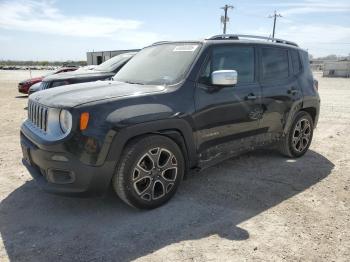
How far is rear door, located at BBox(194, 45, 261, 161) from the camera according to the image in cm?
412

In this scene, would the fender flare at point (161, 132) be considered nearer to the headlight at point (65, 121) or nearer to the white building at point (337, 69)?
the headlight at point (65, 121)

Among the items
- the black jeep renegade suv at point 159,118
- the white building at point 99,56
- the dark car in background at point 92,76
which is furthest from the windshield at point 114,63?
the white building at point 99,56

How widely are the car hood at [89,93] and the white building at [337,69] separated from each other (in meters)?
41.2

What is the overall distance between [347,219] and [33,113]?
3.57 meters

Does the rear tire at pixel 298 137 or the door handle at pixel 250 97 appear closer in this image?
the door handle at pixel 250 97

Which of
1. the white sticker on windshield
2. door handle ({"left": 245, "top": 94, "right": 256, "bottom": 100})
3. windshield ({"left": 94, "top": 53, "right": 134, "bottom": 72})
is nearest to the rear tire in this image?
door handle ({"left": 245, "top": 94, "right": 256, "bottom": 100})

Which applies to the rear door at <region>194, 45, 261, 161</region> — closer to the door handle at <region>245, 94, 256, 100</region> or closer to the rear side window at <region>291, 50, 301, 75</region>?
the door handle at <region>245, 94, 256, 100</region>

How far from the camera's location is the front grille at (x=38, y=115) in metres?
3.68

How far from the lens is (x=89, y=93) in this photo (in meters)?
3.70

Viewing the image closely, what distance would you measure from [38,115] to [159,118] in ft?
4.34

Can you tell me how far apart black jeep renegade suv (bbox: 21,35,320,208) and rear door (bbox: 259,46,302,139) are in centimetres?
1

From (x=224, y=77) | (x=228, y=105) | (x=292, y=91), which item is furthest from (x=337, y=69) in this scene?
(x=224, y=77)

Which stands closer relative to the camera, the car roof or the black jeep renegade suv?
the black jeep renegade suv

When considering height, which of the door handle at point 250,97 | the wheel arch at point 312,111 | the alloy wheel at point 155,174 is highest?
the door handle at point 250,97
